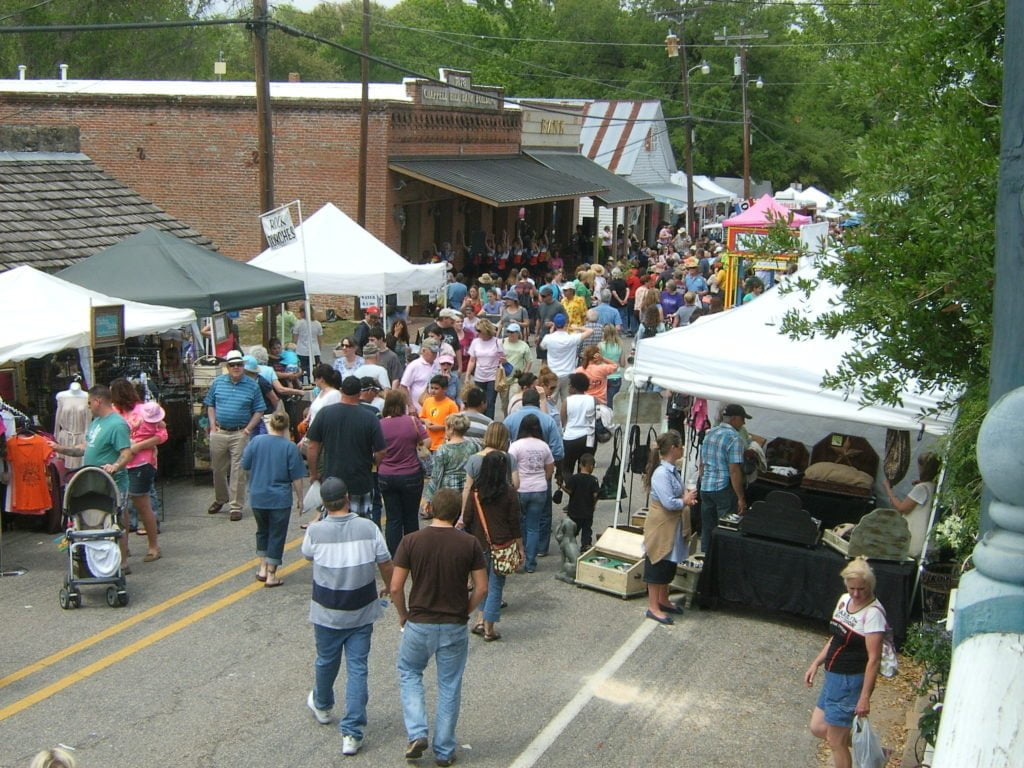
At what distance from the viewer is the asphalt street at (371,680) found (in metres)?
7.04

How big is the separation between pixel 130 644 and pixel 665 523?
4029 mm

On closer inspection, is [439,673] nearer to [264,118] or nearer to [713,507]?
[713,507]

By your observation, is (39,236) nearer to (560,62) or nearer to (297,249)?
(297,249)

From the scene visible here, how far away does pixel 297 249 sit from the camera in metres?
18.2

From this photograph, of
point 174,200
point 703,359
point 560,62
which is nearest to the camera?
point 703,359

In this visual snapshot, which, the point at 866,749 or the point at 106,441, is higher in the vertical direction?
the point at 106,441

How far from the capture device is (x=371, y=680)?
8016 mm

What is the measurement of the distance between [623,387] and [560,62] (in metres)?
56.3

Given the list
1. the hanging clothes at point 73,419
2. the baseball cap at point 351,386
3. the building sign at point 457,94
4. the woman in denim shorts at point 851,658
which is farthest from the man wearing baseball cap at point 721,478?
the building sign at point 457,94

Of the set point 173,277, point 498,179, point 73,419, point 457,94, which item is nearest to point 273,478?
point 73,419

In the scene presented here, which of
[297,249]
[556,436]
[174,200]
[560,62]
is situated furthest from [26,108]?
[560,62]

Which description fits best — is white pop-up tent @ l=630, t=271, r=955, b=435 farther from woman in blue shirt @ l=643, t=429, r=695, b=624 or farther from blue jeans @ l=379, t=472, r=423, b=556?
blue jeans @ l=379, t=472, r=423, b=556

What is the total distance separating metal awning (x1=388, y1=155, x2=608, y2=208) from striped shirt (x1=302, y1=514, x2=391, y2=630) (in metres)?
22.2

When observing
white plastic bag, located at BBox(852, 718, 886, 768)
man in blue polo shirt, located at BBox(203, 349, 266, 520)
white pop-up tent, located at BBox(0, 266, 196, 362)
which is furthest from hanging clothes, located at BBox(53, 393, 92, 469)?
white plastic bag, located at BBox(852, 718, 886, 768)
